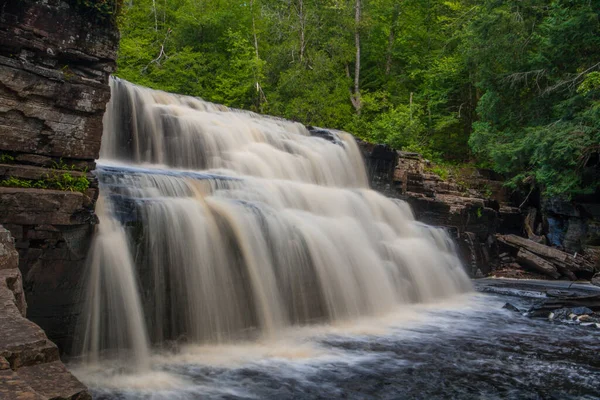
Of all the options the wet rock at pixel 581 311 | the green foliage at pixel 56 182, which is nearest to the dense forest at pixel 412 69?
the wet rock at pixel 581 311

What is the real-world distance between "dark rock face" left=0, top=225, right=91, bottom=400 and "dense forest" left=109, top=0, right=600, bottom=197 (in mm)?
13569

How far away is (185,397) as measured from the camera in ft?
14.8

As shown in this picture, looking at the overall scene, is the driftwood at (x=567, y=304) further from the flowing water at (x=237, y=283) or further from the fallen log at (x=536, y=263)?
the fallen log at (x=536, y=263)

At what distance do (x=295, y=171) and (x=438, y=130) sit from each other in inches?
520

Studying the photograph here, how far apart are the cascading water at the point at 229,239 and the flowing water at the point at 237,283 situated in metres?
0.02

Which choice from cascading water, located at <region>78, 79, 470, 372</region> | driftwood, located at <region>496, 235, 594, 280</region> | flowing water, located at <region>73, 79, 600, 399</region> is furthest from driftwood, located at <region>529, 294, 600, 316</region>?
driftwood, located at <region>496, 235, 594, 280</region>

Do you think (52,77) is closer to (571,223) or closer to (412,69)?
(571,223)

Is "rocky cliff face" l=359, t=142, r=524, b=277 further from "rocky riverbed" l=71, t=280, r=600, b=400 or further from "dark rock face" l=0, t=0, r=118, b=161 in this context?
"dark rock face" l=0, t=0, r=118, b=161

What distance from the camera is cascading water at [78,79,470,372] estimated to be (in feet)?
19.7

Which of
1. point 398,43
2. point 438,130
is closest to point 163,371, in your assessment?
point 438,130

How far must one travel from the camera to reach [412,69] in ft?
93.6

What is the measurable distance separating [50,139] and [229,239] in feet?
9.07

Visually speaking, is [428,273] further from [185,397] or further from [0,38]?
[0,38]

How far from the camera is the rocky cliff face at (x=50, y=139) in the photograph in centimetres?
520
